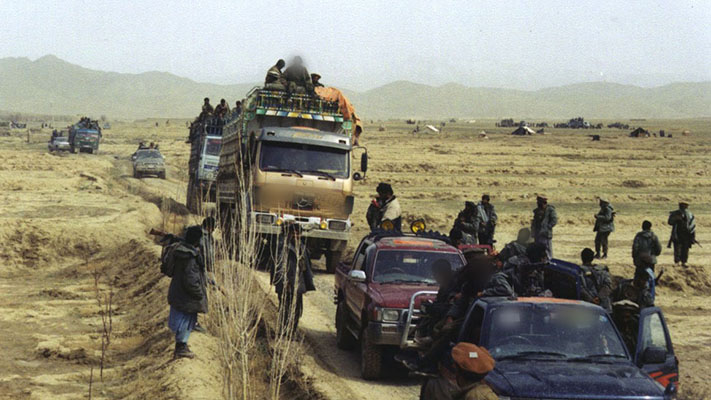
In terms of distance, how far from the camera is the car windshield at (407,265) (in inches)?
446

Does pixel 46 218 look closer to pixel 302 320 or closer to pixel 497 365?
pixel 302 320

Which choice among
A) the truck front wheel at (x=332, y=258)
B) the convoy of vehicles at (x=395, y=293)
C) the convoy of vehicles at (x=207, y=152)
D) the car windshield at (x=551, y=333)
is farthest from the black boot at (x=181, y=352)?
the convoy of vehicles at (x=207, y=152)

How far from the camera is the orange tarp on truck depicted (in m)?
20.6

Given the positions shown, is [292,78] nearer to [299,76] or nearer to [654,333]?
[299,76]

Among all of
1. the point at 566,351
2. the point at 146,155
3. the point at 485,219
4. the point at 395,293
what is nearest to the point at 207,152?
the point at 485,219

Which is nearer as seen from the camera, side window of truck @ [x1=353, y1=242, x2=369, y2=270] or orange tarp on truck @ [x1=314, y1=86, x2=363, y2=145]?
side window of truck @ [x1=353, y1=242, x2=369, y2=270]

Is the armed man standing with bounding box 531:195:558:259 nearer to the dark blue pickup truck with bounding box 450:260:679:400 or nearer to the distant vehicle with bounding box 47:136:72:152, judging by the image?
the dark blue pickup truck with bounding box 450:260:679:400

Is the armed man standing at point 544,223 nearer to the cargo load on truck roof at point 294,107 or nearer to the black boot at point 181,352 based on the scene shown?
the cargo load on truck roof at point 294,107

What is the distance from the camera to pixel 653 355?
22.8 feet

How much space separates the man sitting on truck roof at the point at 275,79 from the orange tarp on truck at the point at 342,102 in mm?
1035

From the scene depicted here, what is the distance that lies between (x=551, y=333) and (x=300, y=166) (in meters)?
11.8

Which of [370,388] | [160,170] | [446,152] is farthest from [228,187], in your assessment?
[446,152]

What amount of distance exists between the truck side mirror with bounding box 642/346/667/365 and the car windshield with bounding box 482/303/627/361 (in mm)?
213

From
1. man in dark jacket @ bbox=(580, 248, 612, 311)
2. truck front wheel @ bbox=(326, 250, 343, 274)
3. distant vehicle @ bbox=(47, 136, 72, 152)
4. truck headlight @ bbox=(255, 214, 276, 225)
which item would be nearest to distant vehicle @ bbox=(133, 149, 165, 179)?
distant vehicle @ bbox=(47, 136, 72, 152)
